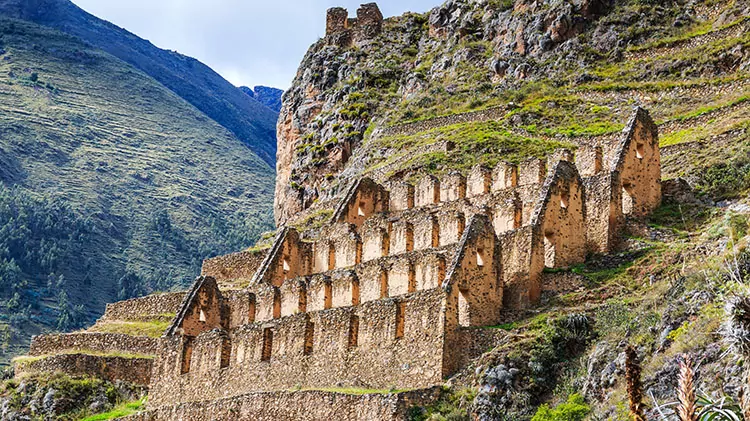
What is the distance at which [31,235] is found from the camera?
12200cm

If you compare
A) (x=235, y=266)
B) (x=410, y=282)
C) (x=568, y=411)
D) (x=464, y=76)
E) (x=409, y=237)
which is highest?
(x=464, y=76)

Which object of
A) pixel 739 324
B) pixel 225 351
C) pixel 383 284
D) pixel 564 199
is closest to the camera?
pixel 739 324

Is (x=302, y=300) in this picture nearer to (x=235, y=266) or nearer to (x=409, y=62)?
(x=235, y=266)

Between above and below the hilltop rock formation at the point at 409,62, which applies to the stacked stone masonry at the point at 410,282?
below

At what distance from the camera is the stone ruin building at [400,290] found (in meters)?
36.7

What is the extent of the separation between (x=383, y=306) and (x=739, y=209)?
36.7ft

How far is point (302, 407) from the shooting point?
3756cm

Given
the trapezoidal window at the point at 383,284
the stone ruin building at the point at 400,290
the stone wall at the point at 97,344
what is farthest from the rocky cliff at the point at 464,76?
the trapezoidal window at the point at 383,284

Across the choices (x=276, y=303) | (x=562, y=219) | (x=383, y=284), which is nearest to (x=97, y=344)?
(x=276, y=303)

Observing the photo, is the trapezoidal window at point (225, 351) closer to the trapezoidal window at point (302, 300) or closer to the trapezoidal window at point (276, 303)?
the trapezoidal window at point (276, 303)

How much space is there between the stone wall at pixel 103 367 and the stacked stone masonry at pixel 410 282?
197 cm

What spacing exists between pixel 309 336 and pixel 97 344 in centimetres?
1308

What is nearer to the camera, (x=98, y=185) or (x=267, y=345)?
(x=267, y=345)

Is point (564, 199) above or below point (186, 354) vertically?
above
